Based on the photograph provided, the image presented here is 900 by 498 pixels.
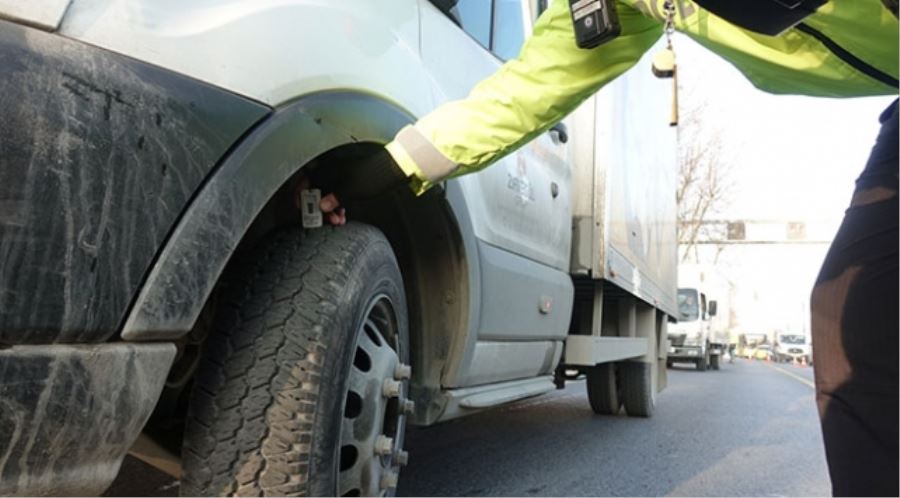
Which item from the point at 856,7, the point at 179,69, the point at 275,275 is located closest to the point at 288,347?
the point at 275,275

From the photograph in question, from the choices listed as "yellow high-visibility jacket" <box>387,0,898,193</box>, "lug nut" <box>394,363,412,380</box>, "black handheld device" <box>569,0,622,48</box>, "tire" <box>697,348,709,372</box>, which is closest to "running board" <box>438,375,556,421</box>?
"lug nut" <box>394,363,412,380</box>

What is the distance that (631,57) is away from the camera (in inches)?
60.8

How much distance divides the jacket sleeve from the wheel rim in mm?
652

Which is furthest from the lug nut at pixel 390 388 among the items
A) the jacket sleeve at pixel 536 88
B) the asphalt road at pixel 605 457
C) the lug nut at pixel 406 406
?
the asphalt road at pixel 605 457

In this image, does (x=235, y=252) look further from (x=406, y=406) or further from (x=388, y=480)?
(x=388, y=480)

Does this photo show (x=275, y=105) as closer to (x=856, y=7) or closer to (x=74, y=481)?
(x=74, y=481)

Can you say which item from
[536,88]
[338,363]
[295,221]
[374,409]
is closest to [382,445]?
[374,409]

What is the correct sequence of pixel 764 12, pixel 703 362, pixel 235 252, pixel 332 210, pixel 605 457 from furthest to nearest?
pixel 703 362
pixel 605 457
pixel 332 210
pixel 235 252
pixel 764 12

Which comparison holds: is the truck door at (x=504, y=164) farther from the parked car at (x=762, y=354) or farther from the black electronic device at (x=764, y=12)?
the parked car at (x=762, y=354)

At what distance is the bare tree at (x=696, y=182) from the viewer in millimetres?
26938

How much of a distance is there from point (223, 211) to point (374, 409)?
861mm

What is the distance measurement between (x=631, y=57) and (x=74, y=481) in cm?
133

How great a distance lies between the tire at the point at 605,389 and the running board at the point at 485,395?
3.23 m

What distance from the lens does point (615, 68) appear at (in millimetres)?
1523
